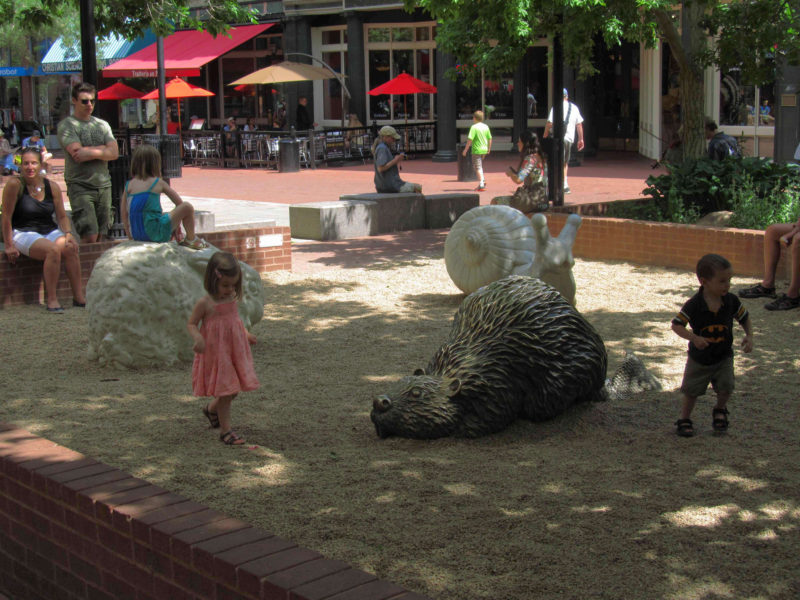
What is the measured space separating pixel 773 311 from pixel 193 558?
6.55m

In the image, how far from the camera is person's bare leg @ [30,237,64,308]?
9.14m

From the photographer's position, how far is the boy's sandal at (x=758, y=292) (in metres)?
9.23

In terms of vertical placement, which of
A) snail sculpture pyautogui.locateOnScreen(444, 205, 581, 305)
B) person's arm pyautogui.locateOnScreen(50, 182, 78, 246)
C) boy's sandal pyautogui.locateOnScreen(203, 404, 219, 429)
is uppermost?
person's arm pyautogui.locateOnScreen(50, 182, 78, 246)

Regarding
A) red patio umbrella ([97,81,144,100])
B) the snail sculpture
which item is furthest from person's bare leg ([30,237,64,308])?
red patio umbrella ([97,81,144,100])

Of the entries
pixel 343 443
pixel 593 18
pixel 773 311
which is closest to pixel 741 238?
pixel 773 311

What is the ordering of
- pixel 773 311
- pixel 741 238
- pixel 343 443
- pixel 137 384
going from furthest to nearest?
pixel 741 238
pixel 773 311
pixel 137 384
pixel 343 443

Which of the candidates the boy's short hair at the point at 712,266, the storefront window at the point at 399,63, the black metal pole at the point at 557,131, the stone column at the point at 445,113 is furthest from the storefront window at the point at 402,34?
the boy's short hair at the point at 712,266

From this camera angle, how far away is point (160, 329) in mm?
7188

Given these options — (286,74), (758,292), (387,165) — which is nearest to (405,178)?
(286,74)

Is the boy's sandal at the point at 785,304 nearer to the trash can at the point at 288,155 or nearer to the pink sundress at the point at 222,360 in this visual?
the pink sundress at the point at 222,360

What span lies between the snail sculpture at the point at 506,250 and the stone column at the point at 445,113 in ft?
59.1

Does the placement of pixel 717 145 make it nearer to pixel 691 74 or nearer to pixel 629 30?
pixel 691 74

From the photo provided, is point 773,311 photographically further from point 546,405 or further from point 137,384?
point 137,384

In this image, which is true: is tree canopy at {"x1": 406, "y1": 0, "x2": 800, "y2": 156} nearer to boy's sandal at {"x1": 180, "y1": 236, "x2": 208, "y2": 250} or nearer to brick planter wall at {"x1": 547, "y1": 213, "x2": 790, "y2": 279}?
brick planter wall at {"x1": 547, "y1": 213, "x2": 790, "y2": 279}
